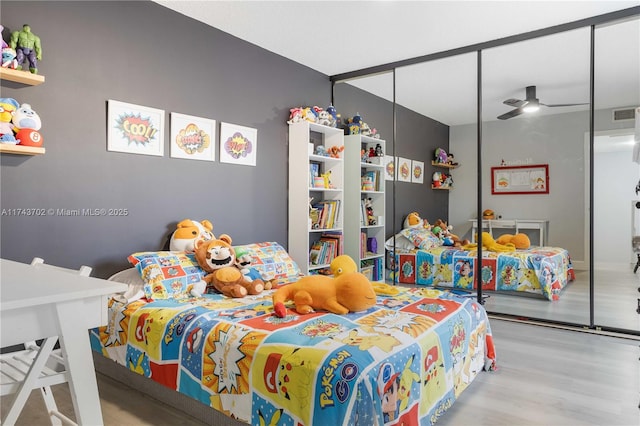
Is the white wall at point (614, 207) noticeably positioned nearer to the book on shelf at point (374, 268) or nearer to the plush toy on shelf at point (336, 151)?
the book on shelf at point (374, 268)

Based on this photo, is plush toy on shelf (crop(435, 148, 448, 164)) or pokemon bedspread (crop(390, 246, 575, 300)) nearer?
pokemon bedspread (crop(390, 246, 575, 300))

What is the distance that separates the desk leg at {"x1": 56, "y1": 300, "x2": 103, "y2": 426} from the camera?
115 centimetres

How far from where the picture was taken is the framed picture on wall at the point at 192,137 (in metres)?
3.07

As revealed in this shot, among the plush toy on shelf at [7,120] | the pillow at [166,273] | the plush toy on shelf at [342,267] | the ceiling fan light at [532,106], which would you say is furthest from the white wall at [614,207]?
the plush toy on shelf at [7,120]

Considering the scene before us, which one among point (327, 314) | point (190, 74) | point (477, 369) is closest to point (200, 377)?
point (327, 314)

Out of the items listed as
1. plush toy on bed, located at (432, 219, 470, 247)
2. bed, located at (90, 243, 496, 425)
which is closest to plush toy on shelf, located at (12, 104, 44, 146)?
bed, located at (90, 243, 496, 425)

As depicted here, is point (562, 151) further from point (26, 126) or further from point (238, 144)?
point (26, 126)

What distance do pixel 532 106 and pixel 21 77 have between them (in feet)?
12.4

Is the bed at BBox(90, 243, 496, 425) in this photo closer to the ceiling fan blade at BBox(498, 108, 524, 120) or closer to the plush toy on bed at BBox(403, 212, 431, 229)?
the plush toy on bed at BBox(403, 212, 431, 229)

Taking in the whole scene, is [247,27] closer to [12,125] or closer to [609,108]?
[12,125]

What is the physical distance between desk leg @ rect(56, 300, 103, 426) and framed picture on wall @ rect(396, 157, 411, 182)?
357 centimetres

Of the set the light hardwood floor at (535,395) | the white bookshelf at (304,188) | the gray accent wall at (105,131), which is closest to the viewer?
the light hardwood floor at (535,395)

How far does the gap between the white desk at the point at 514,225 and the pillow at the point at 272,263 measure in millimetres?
1799

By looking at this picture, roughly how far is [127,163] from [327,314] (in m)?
1.75
